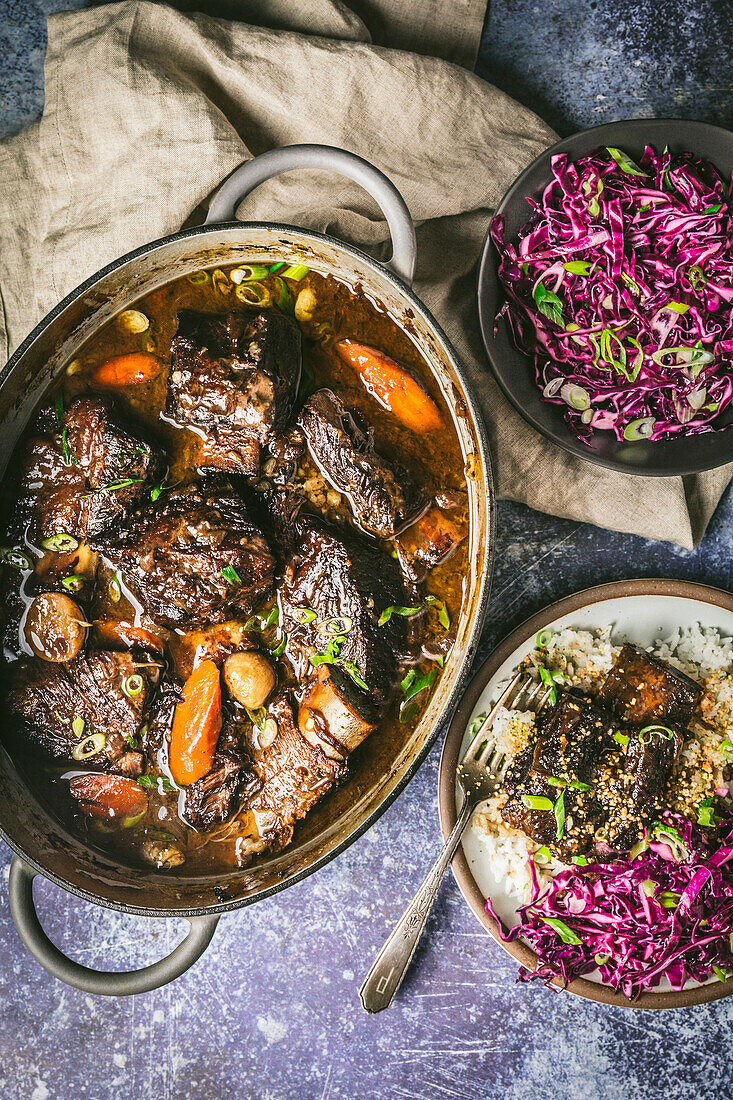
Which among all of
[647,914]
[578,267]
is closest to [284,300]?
[578,267]

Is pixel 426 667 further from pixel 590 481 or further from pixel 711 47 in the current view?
pixel 711 47

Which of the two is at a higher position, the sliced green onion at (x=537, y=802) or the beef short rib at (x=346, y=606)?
the beef short rib at (x=346, y=606)

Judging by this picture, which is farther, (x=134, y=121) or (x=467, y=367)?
(x=467, y=367)

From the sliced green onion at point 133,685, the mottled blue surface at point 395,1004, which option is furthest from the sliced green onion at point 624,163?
the sliced green onion at point 133,685

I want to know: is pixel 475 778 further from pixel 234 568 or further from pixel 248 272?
pixel 248 272

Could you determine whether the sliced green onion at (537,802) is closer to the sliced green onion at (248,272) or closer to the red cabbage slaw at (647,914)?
the red cabbage slaw at (647,914)

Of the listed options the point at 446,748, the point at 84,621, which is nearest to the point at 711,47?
the point at 446,748
